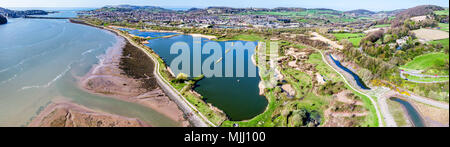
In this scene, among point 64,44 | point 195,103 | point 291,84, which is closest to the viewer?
point 195,103

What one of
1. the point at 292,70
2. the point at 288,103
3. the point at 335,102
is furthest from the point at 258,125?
the point at 292,70

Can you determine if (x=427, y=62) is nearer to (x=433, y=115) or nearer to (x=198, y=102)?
(x=433, y=115)

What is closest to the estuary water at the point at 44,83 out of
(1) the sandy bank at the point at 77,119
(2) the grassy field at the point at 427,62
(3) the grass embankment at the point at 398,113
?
(1) the sandy bank at the point at 77,119

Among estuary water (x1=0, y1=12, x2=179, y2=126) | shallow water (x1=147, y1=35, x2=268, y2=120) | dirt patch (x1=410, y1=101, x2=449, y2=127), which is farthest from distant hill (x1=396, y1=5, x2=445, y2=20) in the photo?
estuary water (x1=0, y1=12, x2=179, y2=126)

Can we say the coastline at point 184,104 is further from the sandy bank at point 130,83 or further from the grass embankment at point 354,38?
the grass embankment at point 354,38

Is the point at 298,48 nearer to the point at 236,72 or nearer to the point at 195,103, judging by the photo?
the point at 236,72
